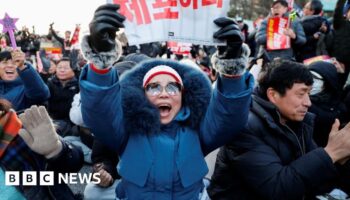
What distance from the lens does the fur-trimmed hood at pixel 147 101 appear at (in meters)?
2.10

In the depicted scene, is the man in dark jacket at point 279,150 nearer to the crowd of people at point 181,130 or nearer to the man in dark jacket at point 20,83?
the crowd of people at point 181,130

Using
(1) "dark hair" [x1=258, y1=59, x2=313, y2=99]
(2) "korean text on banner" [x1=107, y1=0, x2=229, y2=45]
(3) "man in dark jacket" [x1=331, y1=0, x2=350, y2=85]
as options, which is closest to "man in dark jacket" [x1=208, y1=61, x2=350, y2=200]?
(1) "dark hair" [x1=258, y1=59, x2=313, y2=99]

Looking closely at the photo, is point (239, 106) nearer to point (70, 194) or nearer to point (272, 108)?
point (272, 108)

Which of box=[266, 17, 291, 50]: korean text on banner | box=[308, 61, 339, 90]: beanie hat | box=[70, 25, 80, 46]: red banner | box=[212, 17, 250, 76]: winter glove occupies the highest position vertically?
box=[212, 17, 250, 76]: winter glove

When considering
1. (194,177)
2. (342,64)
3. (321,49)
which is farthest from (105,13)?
(321,49)

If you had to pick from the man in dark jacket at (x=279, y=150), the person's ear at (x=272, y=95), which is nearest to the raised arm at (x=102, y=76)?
the man in dark jacket at (x=279, y=150)

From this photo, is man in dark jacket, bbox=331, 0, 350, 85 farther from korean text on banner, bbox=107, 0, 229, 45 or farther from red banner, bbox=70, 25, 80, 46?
red banner, bbox=70, 25, 80, 46

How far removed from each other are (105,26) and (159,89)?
0.55 metres

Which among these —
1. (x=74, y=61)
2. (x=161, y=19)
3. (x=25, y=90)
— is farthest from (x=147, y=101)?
(x=74, y=61)

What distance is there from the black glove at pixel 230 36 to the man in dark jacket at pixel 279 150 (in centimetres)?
51

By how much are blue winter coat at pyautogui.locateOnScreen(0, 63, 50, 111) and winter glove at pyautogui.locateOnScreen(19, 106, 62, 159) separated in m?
2.14

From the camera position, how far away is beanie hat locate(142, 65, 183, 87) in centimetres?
220

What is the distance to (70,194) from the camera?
2.42 meters

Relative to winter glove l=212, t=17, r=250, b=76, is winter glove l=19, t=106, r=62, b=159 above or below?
below
